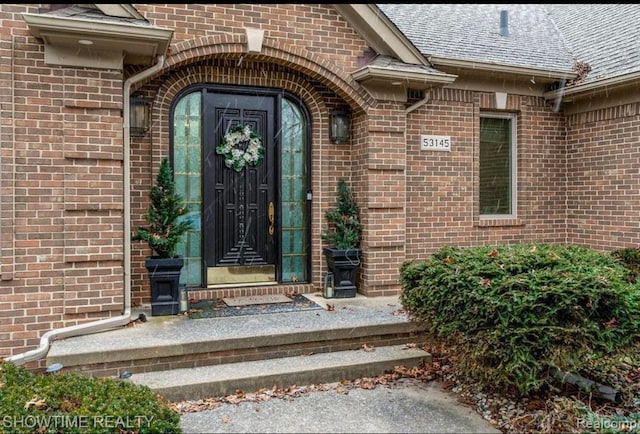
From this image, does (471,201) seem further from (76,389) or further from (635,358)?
(76,389)

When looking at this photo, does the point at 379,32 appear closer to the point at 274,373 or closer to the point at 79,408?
the point at 274,373

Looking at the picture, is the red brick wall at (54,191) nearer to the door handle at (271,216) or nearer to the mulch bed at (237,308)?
the mulch bed at (237,308)

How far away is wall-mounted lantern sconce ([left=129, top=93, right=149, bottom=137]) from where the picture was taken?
5.60 meters

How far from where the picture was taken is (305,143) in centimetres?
679

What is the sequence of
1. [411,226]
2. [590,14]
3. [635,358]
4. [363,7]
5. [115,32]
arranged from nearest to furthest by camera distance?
[635,358] < [115,32] < [363,7] < [411,226] < [590,14]

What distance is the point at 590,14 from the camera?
31.4 feet

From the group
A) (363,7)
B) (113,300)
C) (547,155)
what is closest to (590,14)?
(547,155)

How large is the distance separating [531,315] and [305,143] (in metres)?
4.03

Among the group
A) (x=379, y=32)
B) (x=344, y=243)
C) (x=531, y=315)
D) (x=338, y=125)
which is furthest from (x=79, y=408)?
(x=379, y=32)

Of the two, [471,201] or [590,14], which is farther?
[590,14]

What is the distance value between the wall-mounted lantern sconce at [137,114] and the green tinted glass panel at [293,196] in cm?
177

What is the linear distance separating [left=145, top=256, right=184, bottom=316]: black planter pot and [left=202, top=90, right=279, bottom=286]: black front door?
2.66 feet

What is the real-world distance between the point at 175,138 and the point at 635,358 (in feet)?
16.8

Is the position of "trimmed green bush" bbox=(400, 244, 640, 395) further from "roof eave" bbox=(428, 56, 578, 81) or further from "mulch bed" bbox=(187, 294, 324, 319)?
"roof eave" bbox=(428, 56, 578, 81)
